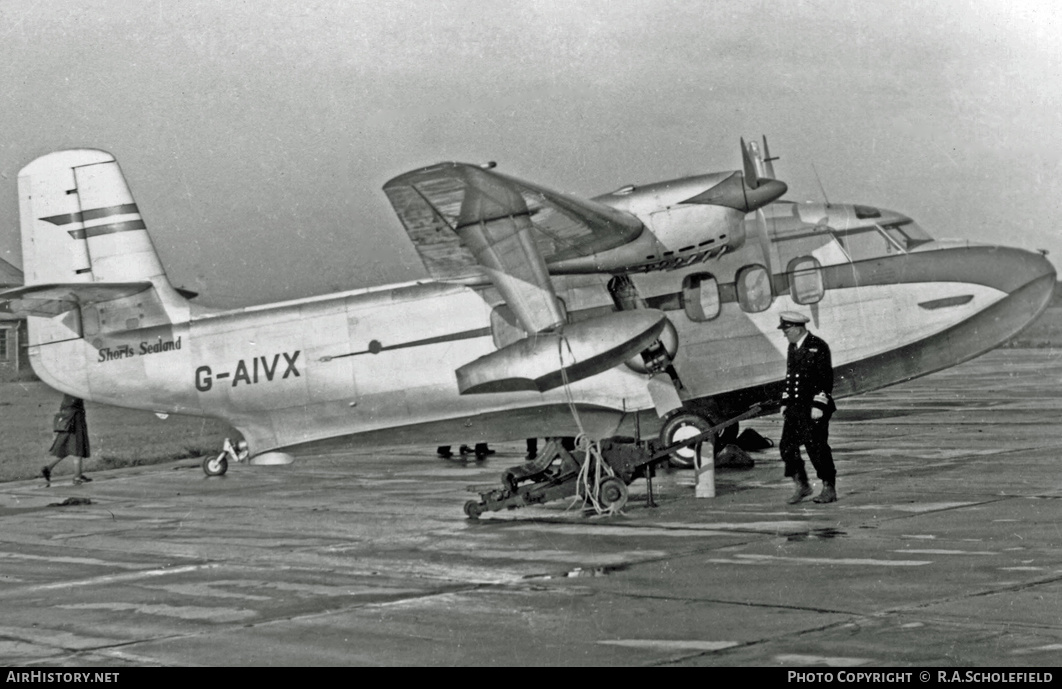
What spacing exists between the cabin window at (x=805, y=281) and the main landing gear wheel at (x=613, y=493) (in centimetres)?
463

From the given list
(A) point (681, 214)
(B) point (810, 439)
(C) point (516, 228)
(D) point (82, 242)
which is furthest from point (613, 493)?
(D) point (82, 242)

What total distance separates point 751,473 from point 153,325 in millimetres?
8405

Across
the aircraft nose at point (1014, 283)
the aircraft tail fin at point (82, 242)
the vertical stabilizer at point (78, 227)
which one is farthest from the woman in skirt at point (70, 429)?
the aircraft nose at point (1014, 283)

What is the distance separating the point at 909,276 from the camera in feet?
54.9

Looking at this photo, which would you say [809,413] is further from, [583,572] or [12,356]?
[12,356]

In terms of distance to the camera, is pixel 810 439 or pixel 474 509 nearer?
pixel 810 439

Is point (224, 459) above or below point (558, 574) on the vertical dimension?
above

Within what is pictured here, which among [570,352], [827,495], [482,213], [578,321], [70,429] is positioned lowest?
[827,495]

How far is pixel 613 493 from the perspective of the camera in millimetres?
13297

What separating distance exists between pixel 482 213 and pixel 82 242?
7.35m

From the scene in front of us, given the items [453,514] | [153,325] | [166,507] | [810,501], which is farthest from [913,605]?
[153,325]

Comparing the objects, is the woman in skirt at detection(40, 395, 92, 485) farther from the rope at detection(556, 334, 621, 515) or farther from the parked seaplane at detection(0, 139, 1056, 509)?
the rope at detection(556, 334, 621, 515)

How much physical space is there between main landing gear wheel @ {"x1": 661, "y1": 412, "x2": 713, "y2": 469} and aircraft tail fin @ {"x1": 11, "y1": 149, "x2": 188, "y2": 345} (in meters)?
6.99
